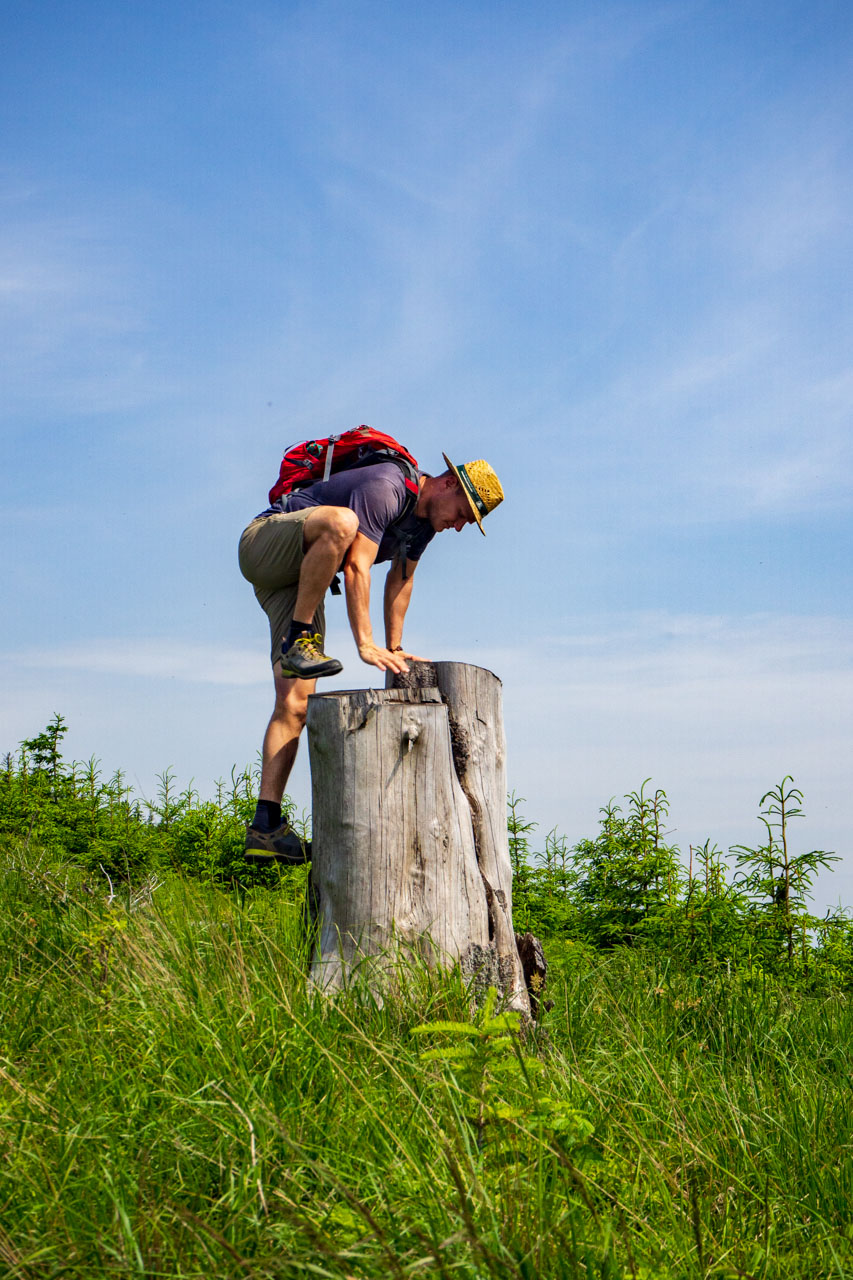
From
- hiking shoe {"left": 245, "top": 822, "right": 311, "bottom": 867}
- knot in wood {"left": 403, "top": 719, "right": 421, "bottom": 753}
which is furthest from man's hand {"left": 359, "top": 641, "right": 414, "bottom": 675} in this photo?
hiking shoe {"left": 245, "top": 822, "right": 311, "bottom": 867}

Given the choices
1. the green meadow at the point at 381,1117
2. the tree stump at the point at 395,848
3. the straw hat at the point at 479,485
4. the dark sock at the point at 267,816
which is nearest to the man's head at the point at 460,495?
the straw hat at the point at 479,485

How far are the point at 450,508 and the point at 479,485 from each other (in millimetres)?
215

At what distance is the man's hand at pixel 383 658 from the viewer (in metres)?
4.52

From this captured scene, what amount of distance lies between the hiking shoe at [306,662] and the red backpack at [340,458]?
3.38 ft

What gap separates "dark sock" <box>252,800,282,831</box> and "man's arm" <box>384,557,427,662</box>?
138 cm

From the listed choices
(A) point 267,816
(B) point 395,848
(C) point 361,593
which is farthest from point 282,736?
(B) point 395,848

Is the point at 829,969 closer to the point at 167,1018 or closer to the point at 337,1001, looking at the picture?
the point at 337,1001

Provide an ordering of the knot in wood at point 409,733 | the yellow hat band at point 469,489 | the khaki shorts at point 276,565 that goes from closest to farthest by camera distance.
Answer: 1. the knot in wood at point 409,733
2. the khaki shorts at point 276,565
3. the yellow hat band at point 469,489

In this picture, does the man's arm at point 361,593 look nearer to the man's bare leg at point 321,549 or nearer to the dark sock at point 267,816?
the man's bare leg at point 321,549

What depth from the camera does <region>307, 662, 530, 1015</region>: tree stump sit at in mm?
3857

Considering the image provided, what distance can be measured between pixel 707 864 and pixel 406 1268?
5.45m

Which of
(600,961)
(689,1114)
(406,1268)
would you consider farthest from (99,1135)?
(600,961)

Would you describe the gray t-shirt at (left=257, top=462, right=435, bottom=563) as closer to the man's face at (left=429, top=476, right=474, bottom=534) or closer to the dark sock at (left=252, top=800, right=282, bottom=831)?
the man's face at (left=429, top=476, right=474, bottom=534)

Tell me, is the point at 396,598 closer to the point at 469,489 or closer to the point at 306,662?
the point at 469,489
